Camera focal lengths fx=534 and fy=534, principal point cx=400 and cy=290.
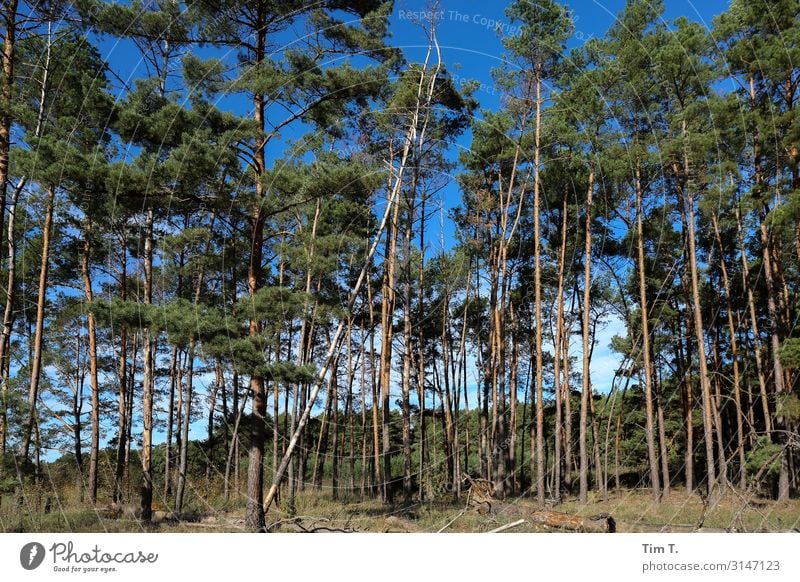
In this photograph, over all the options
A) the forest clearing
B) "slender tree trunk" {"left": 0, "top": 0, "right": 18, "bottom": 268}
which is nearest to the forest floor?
the forest clearing

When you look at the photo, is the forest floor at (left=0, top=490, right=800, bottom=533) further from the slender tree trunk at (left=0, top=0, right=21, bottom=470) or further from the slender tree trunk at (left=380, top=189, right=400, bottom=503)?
the slender tree trunk at (left=0, top=0, right=21, bottom=470)

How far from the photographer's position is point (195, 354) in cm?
795

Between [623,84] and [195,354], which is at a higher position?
[623,84]

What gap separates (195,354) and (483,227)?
1243 centimetres

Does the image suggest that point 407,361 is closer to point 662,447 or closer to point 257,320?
point 662,447

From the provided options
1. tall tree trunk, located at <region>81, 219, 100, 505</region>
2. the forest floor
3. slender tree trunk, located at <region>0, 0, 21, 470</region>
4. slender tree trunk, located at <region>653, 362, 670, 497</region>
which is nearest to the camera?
slender tree trunk, located at <region>0, 0, 21, 470</region>

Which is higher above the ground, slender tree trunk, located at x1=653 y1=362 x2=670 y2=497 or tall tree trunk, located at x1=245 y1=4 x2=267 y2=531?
tall tree trunk, located at x1=245 y1=4 x2=267 y2=531

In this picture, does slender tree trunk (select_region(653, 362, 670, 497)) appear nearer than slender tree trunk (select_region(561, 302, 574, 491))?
Yes

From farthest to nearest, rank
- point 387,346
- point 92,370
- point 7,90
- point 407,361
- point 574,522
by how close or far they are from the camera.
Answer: point 387,346
point 407,361
point 92,370
point 574,522
point 7,90

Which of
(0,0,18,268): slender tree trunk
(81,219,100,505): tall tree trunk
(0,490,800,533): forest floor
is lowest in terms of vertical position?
(0,490,800,533): forest floor

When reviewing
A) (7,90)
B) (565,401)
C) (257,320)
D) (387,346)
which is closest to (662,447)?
(565,401)
